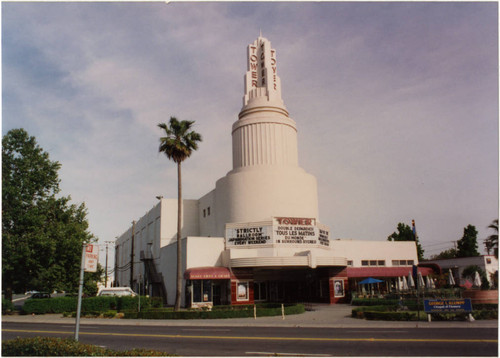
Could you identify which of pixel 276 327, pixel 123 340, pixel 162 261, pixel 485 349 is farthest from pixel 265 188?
pixel 485 349

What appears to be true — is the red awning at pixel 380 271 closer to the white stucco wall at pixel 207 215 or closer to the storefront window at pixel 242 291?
the storefront window at pixel 242 291

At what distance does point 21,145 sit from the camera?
4172 centimetres

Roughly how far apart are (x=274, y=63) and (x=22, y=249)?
3391 centimetres

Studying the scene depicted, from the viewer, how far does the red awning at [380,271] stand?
47.1 metres

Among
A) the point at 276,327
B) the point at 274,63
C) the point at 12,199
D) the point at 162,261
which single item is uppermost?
the point at 274,63

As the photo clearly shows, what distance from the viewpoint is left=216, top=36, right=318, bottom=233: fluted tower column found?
1780 inches

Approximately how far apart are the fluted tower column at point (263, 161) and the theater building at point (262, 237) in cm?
11

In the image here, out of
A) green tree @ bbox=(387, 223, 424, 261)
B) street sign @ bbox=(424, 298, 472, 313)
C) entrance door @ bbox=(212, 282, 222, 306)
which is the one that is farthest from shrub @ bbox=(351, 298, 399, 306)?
green tree @ bbox=(387, 223, 424, 261)

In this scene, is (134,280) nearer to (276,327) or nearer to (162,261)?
(162,261)

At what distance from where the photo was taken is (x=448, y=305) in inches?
973

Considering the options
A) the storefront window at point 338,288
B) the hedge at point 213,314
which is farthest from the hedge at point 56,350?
the storefront window at point 338,288

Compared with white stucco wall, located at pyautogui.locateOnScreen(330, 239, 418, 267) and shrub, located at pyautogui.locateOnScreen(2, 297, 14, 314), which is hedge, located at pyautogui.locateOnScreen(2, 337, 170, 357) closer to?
shrub, located at pyautogui.locateOnScreen(2, 297, 14, 314)

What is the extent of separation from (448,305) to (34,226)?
35351mm

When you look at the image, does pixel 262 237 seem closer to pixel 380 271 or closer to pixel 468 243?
pixel 380 271
